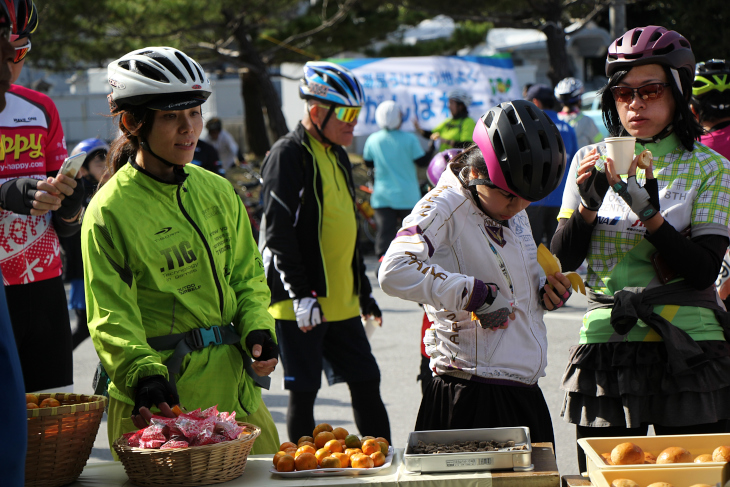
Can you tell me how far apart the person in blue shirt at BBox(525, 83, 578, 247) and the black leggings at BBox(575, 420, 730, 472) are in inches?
158

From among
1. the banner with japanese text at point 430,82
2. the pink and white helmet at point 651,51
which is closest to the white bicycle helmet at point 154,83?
the pink and white helmet at point 651,51

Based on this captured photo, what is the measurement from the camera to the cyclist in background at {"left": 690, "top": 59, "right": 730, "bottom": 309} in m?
5.17

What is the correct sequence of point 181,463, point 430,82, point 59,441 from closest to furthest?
point 181,463 → point 59,441 → point 430,82

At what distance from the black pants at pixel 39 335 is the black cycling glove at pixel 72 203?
326 mm

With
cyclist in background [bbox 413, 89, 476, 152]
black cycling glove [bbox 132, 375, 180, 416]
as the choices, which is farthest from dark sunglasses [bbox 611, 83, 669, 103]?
cyclist in background [bbox 413, 89, 476, 152]

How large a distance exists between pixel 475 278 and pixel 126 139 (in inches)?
54.9

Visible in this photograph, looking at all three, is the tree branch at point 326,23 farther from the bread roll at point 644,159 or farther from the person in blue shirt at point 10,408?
the person in blue shirt at point 10,408

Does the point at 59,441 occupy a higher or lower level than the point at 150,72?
lower

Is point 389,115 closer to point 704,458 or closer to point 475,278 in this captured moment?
point 475,278

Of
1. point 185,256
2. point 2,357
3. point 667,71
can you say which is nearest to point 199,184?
point 185,256

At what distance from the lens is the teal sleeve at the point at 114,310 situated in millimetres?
2836

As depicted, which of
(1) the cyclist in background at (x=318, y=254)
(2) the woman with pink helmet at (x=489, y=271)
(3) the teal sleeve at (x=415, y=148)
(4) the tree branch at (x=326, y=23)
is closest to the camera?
(2) the woman with pink helmet at (x=489, y=271)

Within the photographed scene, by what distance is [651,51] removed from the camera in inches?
134

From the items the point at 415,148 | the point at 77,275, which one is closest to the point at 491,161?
the point at 77,275
